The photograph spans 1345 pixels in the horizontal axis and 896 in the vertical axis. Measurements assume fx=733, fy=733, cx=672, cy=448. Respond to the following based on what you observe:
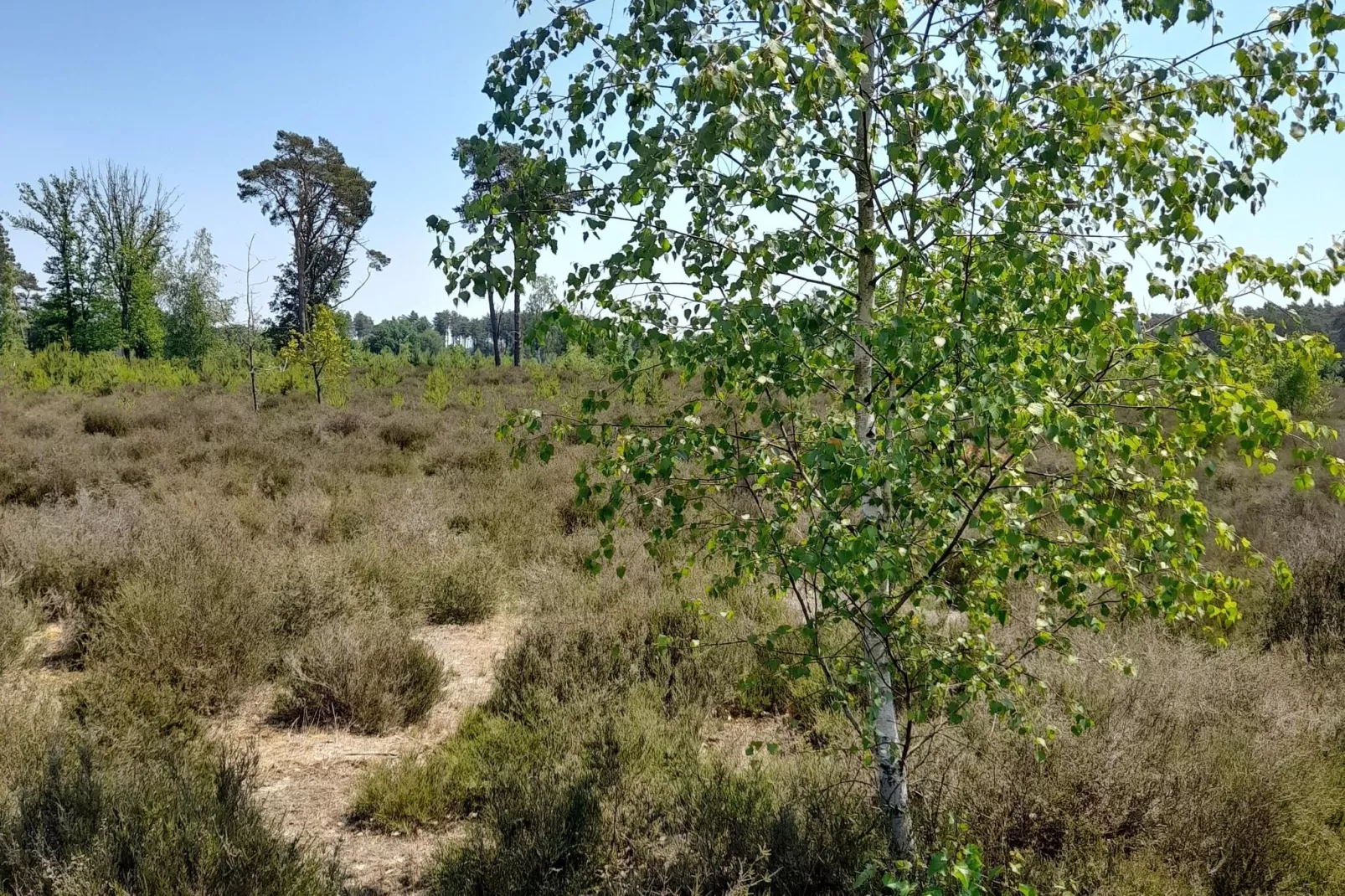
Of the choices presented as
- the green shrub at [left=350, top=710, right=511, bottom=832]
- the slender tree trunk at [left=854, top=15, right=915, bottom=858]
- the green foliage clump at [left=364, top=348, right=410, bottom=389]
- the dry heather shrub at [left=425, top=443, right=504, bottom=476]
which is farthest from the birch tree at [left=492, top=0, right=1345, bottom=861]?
the green foliage clump at [left=364, top=348, right=410, bottom=389]

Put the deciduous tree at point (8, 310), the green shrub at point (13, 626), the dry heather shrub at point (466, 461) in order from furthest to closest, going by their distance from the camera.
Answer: the deciduous tree at point (8, 310) → the dry heather shrub at point (466, 461) → the green shrub at point (13, 626)

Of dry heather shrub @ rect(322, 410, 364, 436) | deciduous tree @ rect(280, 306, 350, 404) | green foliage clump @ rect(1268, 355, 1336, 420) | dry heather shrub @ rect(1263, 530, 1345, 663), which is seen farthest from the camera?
deciduous tree @ rect(280, 306, 350, 404)

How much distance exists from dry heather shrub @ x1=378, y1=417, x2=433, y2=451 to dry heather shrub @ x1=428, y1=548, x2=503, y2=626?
6.87 metres

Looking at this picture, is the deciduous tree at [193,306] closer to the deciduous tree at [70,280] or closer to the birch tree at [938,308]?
the deciduous tree at [70,280]

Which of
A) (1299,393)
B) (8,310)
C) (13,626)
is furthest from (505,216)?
(8,310)

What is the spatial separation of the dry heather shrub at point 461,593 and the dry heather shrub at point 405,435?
687 centimetres

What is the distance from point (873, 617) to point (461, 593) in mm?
4702

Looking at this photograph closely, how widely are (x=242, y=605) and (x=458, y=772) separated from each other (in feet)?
7.42

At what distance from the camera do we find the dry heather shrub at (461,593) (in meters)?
6.19

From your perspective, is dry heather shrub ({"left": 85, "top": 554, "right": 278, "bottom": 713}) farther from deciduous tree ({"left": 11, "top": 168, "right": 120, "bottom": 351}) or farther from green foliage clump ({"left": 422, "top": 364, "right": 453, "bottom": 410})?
deciduous tree ({"left": 11, "top": 168, "right": 120, "bottom": 351})

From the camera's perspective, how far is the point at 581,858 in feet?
10.1

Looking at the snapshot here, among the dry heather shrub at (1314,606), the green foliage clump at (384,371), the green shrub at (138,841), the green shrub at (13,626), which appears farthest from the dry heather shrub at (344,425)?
the dry heather shrub at (1314,606)

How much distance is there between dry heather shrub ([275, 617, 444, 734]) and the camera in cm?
444

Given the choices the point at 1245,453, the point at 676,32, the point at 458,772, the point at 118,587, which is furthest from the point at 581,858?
the point at 118,587
